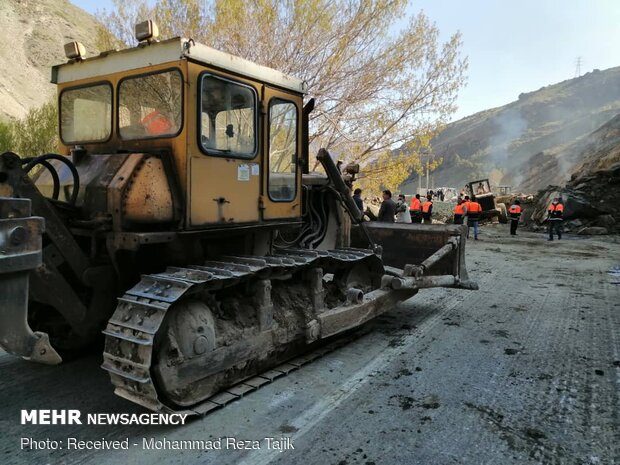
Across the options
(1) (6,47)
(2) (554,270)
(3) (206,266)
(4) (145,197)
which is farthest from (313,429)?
(1) (6,47)

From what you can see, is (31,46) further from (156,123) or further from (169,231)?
(169,231)

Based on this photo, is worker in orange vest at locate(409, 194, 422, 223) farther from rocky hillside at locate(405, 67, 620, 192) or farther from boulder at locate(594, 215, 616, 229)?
rocky hillside at locate(405, 67, 620, 192)

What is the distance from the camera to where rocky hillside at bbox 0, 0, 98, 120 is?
3881 cm

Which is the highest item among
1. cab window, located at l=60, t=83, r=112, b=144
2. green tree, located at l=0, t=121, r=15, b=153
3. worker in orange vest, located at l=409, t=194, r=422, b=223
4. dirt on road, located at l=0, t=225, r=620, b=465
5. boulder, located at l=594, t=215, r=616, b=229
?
green tree, located at l=0, t=121, r=15, b=153

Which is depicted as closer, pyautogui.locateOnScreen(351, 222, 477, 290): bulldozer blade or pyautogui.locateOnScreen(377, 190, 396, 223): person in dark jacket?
pyautogui.locateOnScreen(351, 222, 477, 290): bulldozer blade

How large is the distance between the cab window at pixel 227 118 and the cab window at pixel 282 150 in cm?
30

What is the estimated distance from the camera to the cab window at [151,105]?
3898 mm

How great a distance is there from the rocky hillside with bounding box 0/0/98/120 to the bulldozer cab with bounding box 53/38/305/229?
32.7 meters

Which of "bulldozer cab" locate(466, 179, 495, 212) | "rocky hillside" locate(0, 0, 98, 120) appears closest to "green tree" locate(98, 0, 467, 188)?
"bulldozer cab" locate(466, 179, 495, 212)

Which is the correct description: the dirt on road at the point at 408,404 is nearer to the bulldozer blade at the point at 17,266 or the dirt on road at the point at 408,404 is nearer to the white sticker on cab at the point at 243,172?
the bulldozer blade at the point at 17,266

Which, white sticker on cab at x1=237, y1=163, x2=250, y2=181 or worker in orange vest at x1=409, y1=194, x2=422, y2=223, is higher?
white sticker on cab at x1=237, y1=163, x2=250, y2=181

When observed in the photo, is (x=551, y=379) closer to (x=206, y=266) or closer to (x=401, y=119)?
(x=206, y=266)

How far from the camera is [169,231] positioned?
390 centimetres

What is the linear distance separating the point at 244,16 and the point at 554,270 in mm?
11184
